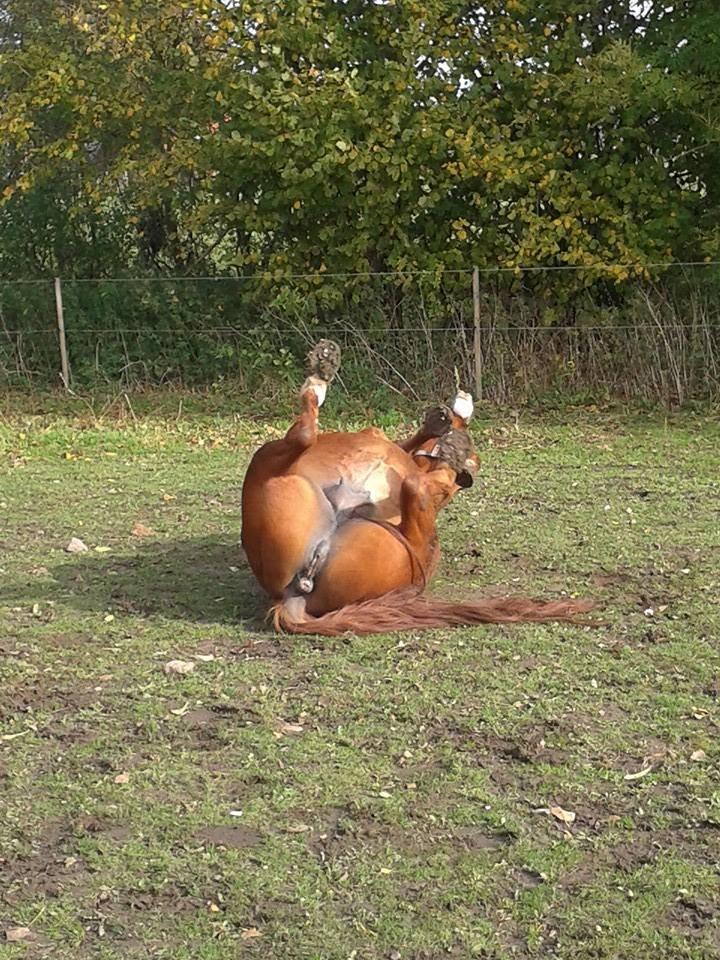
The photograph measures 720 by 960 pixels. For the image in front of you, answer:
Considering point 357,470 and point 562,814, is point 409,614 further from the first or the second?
point 562,814

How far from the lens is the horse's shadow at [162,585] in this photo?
5.57 meters

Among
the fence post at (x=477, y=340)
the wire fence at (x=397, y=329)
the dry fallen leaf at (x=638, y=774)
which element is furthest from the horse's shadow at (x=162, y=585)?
the fence post at (x=477, y=340)

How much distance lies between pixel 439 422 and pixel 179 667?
76.0 inches

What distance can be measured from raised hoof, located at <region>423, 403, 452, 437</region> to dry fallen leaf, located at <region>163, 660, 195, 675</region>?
1.82 m

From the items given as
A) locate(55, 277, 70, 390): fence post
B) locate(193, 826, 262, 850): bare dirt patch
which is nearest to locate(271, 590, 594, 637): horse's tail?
locate(193, 826, 262, 850): bare dirt patch

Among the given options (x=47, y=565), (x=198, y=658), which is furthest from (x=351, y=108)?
(x=198, y=658)

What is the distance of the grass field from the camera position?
2.93 meters

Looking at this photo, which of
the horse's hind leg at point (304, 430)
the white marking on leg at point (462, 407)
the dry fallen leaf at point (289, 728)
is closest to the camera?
the dry fallen leaf at point (289, 728)

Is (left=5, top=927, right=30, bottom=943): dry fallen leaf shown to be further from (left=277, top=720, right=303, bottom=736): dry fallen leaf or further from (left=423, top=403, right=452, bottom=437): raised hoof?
(left=423, top=403, right=452, bottom=437): raised hoof

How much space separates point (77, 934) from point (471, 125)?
10353mm

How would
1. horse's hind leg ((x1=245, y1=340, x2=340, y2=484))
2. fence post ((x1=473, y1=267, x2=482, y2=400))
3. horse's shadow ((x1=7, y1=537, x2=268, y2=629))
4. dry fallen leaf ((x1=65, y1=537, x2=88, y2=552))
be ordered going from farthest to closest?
fence post ((x1=473, y1=267, x2=482, y2=400)) → dry fallen leaf ((x1=65, y1=537, x2=88, y2=552)) → horse's shadow ((x1=7, y1=537, x2=268, y2=629)) → horse's hind leg ((x1=245, y1=340, x2=340, y2=484))

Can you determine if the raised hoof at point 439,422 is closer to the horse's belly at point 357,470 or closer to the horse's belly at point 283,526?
the horse's belly at point 357,470

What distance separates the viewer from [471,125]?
1197cm

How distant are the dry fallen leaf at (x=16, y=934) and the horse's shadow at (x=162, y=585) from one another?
2412 millimetres
